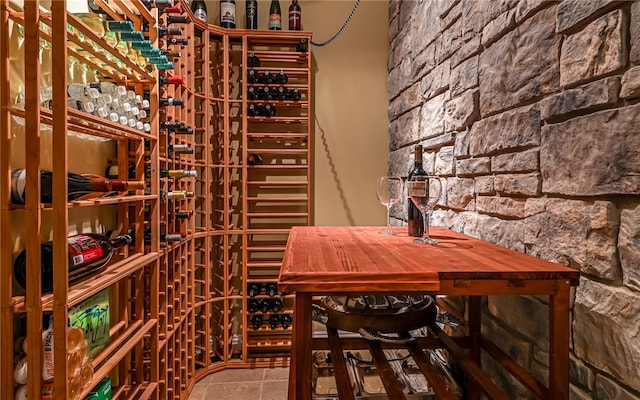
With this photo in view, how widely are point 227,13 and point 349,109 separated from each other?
1.18 m

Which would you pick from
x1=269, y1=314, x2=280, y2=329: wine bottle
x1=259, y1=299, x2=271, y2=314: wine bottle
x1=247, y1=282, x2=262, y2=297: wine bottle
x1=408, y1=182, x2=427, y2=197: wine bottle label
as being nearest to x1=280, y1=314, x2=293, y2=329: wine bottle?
x1=269, y1=314, x2=280, y2=329: wine bottle

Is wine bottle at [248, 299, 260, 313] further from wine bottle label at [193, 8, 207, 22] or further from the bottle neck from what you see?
wine bottle label at [193, 8, 207, 22]

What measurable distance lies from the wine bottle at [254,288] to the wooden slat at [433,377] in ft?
5.60

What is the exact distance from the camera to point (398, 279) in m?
0.79

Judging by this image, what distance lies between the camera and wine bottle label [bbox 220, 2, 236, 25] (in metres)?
2.74

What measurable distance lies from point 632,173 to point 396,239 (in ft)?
2.23

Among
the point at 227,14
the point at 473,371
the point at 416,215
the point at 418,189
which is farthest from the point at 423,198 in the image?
the point at 227,14

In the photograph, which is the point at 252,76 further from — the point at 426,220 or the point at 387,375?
the point at 387,375

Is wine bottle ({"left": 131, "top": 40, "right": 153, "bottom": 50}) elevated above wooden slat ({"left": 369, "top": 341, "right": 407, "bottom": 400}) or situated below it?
above

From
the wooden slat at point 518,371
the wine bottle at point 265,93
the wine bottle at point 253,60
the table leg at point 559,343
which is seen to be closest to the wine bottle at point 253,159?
the wine bottle at point 265,93

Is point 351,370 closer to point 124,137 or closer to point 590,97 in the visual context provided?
point 590,97

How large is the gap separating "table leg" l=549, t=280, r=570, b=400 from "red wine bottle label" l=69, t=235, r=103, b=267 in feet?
4.47

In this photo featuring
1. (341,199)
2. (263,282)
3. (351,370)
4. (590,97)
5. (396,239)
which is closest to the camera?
(590,97)

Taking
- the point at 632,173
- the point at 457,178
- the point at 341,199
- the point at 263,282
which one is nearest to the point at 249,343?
the point at 263,282
